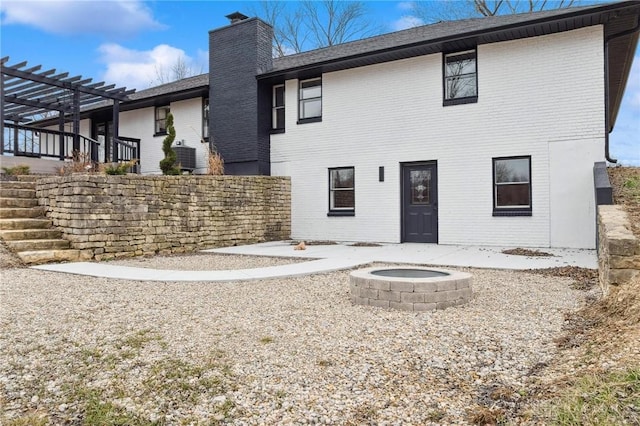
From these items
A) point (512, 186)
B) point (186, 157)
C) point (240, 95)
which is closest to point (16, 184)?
point (186, 157)

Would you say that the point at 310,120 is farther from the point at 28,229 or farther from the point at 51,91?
the point at 51,91

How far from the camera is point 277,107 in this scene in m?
14.9

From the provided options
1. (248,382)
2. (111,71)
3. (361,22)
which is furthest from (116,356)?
(361,22)

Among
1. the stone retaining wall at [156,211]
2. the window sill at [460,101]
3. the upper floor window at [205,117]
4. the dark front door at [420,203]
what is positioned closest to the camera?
the stone retaining wall at [156,211]

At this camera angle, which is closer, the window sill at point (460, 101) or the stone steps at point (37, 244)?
the stone steps at point (37, 244)

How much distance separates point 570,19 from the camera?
9.64 metres

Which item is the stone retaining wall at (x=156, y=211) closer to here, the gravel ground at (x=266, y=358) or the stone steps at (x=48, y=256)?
the stone steps at (x=48, y=256)

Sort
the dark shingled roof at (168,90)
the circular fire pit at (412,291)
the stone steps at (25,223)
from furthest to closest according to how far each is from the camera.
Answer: the dark shingled roof at (168,90), the stone steps at (25,223), the circular fire pit at (412,291)

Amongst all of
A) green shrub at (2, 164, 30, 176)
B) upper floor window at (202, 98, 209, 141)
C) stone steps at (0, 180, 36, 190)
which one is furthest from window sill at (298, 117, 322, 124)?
green shrub at (2, 164, 30, 176)

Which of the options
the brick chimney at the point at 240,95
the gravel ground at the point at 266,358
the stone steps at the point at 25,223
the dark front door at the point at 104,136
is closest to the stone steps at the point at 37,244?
the stone steps at the point at 25,223

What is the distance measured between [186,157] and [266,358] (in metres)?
13.5

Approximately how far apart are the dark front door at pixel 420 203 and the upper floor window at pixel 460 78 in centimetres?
184

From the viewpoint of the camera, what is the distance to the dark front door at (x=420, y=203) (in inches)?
471

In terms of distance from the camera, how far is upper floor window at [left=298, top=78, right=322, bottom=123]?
13906 mm
